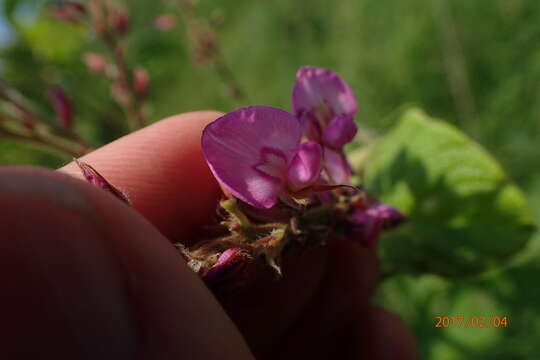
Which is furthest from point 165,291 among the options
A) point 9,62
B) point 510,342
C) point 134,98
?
point 9,62

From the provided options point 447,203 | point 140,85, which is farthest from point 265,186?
point 140,85

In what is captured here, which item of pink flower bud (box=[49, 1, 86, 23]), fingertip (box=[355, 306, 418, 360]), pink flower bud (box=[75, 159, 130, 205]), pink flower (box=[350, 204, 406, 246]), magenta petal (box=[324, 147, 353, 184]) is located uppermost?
pink flower bud (box=[49, 1, 86, 23])

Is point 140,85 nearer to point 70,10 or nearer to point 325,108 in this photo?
point 70,10

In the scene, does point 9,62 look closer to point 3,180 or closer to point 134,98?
point 134,98

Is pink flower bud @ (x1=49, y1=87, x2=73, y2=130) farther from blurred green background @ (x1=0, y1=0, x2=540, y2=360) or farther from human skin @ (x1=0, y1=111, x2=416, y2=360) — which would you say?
human skin @ (x1=0, y1=111, x2=416, y2=360)

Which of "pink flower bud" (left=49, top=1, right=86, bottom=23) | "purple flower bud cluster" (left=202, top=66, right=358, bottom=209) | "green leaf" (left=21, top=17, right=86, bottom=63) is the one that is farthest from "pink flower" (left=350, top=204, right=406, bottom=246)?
"green leaf" (left=21, top=17, right=86, bottom=63)

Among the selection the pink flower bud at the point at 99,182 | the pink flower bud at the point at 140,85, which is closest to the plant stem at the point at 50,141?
the pink flower bud at the point at 140,85
